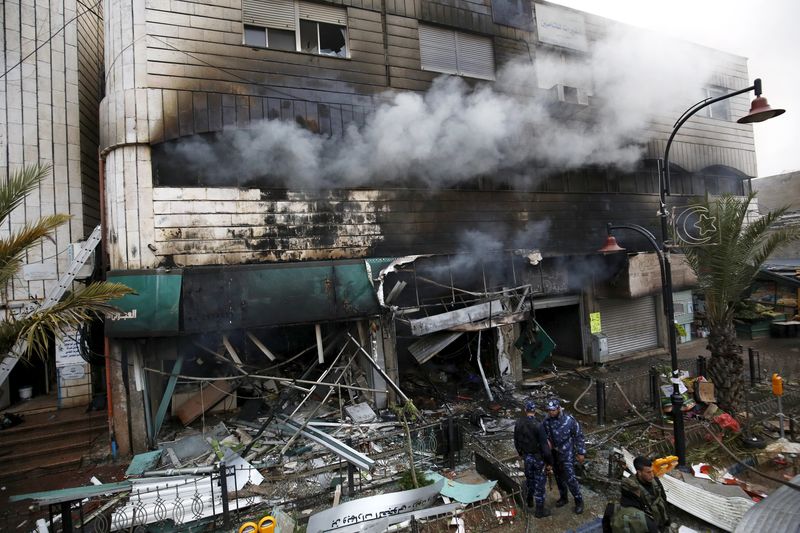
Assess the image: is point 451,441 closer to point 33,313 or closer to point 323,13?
point 33,313

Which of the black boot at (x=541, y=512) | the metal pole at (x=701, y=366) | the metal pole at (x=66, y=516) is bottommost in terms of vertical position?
the black boot at (x=541, y=512)

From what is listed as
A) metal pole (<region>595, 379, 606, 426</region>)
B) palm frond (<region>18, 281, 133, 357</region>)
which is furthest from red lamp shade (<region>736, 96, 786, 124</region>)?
palm frond (<region>18, 281, 133, 357</region>)

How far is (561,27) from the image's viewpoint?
12.7 m

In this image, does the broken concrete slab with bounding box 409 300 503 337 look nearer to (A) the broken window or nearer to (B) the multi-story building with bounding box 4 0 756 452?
(B) the multi-story building with bounding box 4 0 756 452

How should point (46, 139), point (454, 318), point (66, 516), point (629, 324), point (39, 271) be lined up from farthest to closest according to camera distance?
1. point (629, 324)
2. point (46, 139)
3. point (454, 318)
4. point (39, 271)
5. point (66, 516)

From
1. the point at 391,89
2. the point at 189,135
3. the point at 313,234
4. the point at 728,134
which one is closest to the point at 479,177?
the point at 391,89

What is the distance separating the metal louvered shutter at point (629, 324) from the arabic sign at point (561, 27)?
8.56 metres

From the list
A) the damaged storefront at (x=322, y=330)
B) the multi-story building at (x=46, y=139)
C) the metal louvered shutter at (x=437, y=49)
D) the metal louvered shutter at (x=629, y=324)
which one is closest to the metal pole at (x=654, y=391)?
the damaged storefront at (x=322, y=330)

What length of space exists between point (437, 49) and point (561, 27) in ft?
15.7

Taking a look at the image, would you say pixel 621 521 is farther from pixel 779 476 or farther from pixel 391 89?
pixel 391 89

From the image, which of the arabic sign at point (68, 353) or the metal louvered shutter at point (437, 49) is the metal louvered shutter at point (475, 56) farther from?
the arabic sign at point (68, 353)

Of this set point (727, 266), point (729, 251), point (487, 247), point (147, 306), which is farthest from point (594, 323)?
point (147, 306)

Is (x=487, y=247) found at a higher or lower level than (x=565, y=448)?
higher

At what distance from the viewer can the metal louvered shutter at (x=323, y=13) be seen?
31.3 feet
